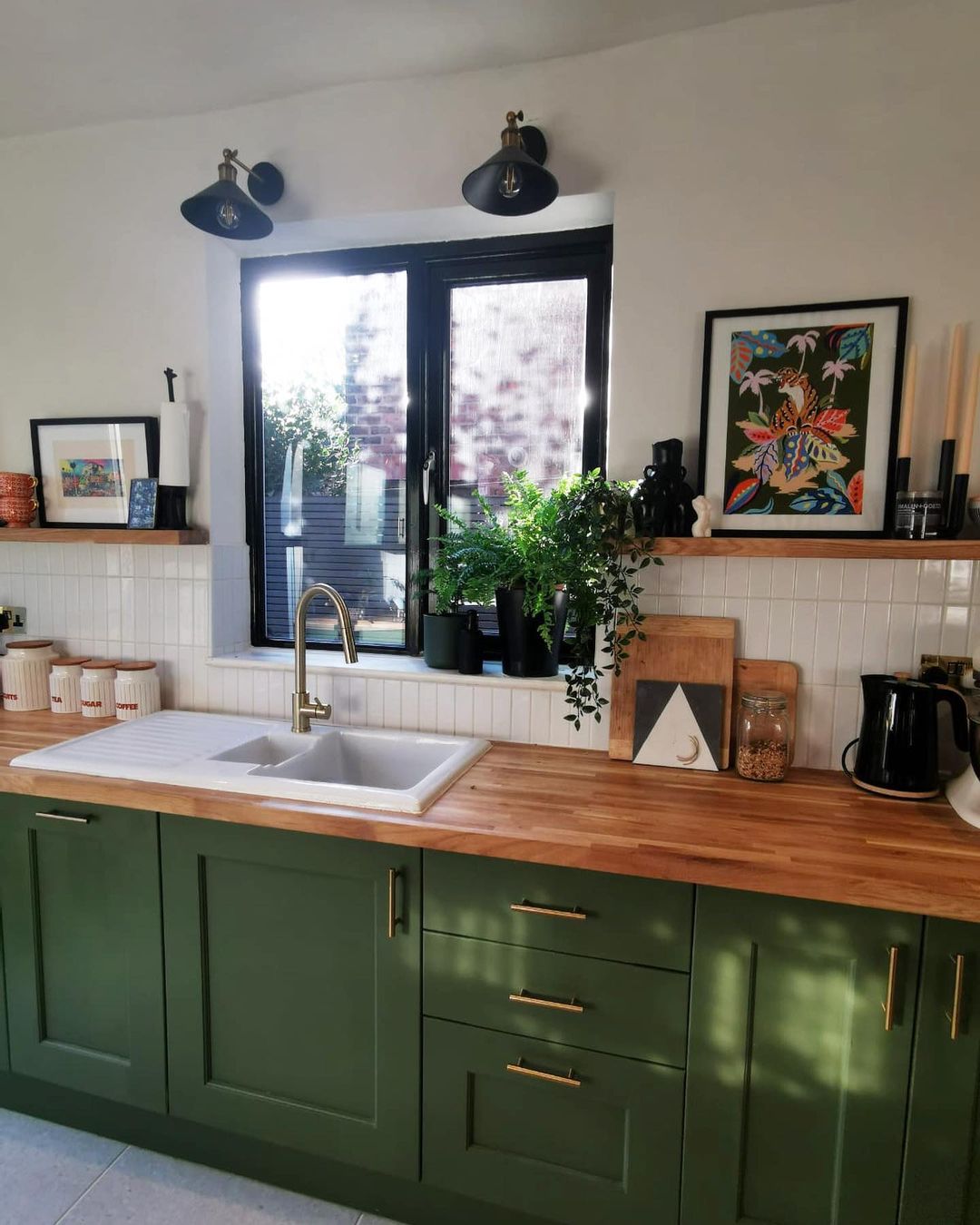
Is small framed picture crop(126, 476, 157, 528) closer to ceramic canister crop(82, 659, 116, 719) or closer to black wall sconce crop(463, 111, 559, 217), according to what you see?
ceramic canister crop(82, 659, 116, 719)

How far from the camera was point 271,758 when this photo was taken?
197cm

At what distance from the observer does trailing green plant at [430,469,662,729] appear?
1.68 m

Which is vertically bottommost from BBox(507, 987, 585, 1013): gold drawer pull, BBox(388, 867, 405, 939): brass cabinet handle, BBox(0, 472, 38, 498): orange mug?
BBox(507, 987, 585, 1013): gold drawer pull

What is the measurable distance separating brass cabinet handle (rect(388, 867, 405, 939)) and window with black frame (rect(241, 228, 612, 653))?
0.96 meters

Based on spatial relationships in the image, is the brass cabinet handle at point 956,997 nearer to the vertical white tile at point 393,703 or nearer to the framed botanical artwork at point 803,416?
the framed botanical artwork at point 803,416

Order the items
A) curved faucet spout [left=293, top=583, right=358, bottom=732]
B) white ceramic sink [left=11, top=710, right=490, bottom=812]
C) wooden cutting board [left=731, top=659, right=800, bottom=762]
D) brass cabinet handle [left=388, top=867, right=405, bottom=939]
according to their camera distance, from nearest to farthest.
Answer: brass cabinet handle [left=388, top=867, right=405, bottom=939] → white ceramic sink [left=11, top=710, right=490, bottom=812] → wooden cutting board [left=731, top=659, right=800, bottom=762] → curved faucet spout [left=293, top=583, right=358, bottom=732]

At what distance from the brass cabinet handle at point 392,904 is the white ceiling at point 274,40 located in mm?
1834

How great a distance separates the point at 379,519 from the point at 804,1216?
6.25 ft

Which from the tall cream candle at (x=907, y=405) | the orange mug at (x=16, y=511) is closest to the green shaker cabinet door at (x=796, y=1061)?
the tall cream candle at (x=907, y=405)

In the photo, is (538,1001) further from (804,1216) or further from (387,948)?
(804,1216)

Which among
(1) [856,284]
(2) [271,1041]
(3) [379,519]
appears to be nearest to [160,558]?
(3) [379,519]

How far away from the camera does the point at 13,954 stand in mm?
1724

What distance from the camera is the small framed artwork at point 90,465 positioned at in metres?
2.19

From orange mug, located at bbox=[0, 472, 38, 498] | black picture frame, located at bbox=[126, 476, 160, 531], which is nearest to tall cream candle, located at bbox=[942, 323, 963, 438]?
black picture frame, located at bbox=[126, 476, 160, 531]
